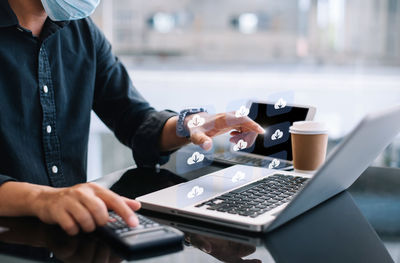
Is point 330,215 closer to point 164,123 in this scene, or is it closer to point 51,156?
point 164,123

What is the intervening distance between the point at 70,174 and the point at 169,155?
0.84 feet

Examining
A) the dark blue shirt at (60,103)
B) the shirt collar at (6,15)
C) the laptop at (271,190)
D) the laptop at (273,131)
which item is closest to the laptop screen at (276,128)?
the laptop at (273,131)

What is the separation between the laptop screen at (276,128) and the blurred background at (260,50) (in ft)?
8.01

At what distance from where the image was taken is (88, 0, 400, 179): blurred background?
144 inches

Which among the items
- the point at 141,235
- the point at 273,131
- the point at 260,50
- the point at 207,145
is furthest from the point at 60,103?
the point at 260,50

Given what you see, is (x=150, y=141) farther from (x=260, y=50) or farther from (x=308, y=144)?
(x=260, y=50)

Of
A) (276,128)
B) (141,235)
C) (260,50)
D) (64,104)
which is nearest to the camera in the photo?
(141,235)

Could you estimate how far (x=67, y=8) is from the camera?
3.46ft

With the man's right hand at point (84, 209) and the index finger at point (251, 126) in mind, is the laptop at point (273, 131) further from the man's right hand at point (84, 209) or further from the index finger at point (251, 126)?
the man's right hand at point (84, 209)

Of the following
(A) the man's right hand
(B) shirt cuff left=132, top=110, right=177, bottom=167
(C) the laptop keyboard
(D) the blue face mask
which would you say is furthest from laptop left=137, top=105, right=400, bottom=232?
(D) the blue face mask

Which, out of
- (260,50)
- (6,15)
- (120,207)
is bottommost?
(260,50)

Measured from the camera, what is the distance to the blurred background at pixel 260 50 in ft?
12.0

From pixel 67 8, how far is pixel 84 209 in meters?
0.56

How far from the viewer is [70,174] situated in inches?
47.9
